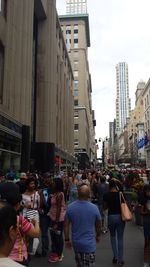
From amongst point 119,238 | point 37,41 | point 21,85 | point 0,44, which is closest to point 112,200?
point 119,238

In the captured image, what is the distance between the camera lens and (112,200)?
25.0 feet

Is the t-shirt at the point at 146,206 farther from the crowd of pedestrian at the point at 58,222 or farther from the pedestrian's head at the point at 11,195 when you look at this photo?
the pedestrian's head at the point at 11,195

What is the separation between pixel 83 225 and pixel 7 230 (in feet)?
10.6

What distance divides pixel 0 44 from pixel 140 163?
99482 millimetres

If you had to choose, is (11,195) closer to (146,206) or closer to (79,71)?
(146,206)

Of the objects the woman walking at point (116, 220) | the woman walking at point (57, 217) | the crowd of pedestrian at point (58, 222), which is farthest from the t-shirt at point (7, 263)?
the woman walking at point (57, 217)

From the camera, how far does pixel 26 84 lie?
24250 millimetres

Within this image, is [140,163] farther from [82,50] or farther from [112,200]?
[112,200]

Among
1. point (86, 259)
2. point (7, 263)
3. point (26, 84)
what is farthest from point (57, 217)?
point (26, 84)

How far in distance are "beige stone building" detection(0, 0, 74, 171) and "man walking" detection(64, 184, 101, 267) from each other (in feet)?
44.2

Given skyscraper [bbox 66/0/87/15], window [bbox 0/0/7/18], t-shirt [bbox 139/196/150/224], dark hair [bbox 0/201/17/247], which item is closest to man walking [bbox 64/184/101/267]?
t-shirt [bbox 139/196/150/224]

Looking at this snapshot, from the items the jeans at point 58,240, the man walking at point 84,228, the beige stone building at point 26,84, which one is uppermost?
the beige stone building at point 26,84

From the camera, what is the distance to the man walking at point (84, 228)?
17.2 ft

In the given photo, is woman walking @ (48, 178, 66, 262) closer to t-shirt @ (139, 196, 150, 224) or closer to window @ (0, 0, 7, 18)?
t-shirt @ (139, 196, 150, 224)
